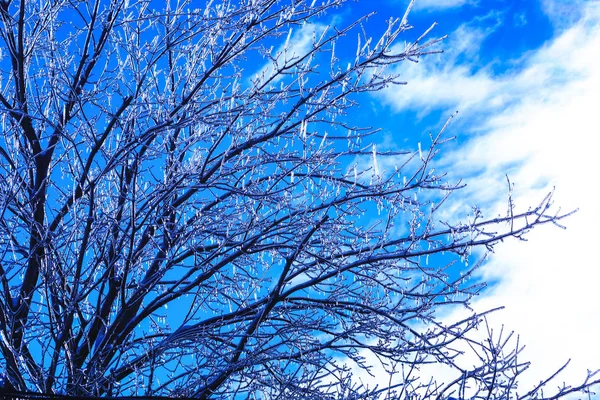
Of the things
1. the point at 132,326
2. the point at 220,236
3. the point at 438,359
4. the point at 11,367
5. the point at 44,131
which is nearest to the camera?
the point at 11,367

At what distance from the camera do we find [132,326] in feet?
22.6

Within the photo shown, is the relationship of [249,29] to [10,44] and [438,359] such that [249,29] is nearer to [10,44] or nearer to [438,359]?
[10,44]

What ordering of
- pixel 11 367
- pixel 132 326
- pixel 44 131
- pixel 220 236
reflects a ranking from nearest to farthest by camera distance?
pixel 11 367 → pixel 132 326 → pixel 44 131 → pixel 220 236

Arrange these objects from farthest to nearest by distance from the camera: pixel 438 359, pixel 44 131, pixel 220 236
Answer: pixel 220 236 → pixel 44 131 → pixel 438 359

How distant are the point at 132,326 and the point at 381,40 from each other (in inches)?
163

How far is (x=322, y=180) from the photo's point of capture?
763cm

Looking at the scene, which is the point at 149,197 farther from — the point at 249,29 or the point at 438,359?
the point at 438,359

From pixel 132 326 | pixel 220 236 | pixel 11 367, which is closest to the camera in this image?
pixel 11 367

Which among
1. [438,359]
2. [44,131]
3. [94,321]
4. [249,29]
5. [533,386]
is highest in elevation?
[249,29]

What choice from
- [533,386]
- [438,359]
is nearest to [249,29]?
[438,359]

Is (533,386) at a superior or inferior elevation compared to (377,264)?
inferior

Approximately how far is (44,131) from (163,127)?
258 centimetres

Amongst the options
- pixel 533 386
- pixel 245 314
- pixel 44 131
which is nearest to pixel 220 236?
pixel 245 314

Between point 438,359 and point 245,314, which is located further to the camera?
point 245,314
